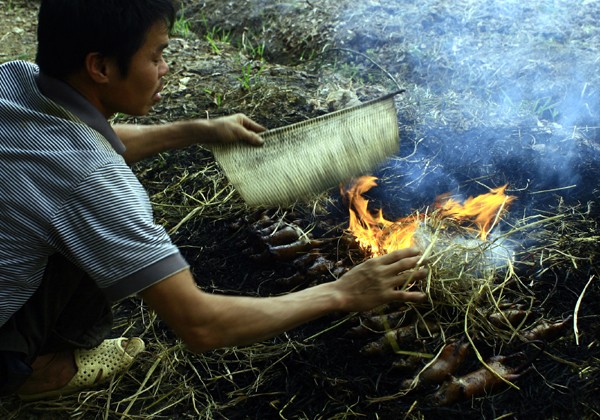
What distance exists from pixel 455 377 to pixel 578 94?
133 inches

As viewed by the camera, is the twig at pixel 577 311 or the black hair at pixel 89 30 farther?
the twig at pixel 577 311

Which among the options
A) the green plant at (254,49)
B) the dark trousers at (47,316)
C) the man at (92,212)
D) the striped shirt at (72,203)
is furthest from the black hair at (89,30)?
the green plant at (254,49)

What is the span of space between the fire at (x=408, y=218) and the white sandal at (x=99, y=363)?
1.51 metres

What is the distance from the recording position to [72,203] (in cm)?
217

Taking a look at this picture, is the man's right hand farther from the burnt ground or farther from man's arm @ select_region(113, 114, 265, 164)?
man's arm @ select_region(113, 114, 265, 164)

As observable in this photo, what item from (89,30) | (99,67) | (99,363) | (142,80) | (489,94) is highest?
(89,30)

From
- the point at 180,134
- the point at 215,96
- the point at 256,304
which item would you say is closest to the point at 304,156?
the point at 180,134

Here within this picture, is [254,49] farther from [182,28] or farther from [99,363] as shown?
[99,363]

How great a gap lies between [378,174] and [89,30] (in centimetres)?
258

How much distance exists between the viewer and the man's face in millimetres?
2441

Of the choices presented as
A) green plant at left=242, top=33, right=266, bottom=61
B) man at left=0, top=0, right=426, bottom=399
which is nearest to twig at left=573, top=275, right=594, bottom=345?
man at left=0, top=0, right=426, bottom=399

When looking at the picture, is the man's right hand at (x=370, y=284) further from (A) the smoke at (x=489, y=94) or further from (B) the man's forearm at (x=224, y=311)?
(A) the smoke at (x=489, y=94)

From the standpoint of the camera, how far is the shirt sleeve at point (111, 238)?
215 cm

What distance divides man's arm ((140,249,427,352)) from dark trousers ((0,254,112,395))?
0.60 metres
